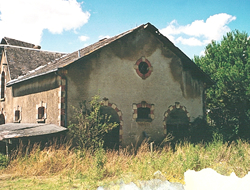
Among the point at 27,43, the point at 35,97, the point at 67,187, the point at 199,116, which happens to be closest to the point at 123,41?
the point at 35,97

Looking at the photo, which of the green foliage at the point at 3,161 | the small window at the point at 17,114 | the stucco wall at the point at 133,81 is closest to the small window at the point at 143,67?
the stucco wall at the point at 133,81

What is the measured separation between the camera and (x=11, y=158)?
951 cm

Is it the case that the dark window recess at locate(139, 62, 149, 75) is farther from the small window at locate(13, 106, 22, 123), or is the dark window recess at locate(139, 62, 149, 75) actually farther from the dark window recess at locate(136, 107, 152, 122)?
the small window at locate(13, 106, 22, 123)

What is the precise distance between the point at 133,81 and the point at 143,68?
1.10m

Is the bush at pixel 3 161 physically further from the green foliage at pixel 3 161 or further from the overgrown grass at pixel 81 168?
the overgrown grass at pixel 81 168

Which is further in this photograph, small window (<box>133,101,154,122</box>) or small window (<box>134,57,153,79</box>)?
small window (<box>134,57,153,79</box>)

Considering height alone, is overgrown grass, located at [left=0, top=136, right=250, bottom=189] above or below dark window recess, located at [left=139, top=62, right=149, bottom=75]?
below

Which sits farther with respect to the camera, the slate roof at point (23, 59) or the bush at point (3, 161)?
the slate roof at point (23, 59)

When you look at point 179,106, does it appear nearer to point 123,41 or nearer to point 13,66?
point 123,41

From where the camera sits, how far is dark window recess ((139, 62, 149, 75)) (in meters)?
13.6

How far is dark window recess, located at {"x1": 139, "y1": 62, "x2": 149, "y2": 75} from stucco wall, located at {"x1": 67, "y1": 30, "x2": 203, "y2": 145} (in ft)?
1.09

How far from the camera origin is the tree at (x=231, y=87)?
54.0 feet

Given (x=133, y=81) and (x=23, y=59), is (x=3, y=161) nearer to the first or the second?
(x=133, y=81)

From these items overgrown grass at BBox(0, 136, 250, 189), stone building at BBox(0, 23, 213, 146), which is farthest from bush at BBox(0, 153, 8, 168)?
stone building at BBox(0, 23, 213, 146)
